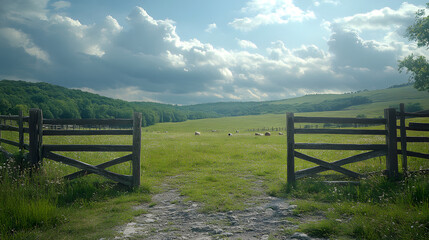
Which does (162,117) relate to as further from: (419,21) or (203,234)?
(203,234)

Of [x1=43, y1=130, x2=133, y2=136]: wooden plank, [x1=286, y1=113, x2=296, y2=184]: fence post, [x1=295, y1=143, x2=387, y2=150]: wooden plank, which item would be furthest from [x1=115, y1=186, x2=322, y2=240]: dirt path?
[x1=43, y1=130, x2=133, y2=136]: wooden plank

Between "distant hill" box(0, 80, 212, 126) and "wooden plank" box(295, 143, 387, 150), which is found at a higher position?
"distant hill" box(0, 80, 212, 126)

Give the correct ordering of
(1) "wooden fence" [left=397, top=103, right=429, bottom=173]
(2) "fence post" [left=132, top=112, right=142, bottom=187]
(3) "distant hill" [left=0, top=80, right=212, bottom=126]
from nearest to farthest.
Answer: (2) "fence post" [left=132, top=112, right=142, bottom=187] < (1) "wooden fence" [left=397, top=103, right=429, bottom=173] < (3) "distant hill" [left=0, top=80, right=212, bottom=126]

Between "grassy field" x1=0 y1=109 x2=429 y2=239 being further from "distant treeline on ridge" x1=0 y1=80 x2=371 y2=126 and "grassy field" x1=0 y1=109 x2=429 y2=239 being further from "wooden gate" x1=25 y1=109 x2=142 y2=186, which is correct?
"distant treeline on ridge" x1=0 y1=80 x2=371 y2=126

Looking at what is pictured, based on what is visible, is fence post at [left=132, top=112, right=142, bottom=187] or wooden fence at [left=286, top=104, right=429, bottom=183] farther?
wooden fence at [left=286, top=104, right=429, bottom=183]

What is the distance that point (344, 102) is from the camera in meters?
176

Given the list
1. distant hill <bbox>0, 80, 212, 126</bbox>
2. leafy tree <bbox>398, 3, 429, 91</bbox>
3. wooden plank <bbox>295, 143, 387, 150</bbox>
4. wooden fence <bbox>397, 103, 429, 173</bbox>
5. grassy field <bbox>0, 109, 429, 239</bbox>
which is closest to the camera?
grassy field <bbox>0, 109, 429, 239</bbox>

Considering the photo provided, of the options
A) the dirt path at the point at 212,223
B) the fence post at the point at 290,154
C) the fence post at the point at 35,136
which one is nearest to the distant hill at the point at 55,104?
the fence post at the point at 35,136

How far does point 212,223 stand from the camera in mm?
5746

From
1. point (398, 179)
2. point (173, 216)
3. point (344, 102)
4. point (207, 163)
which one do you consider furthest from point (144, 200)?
point (344, 102)

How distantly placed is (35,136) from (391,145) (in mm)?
13341

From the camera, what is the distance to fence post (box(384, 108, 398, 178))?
8.88 m

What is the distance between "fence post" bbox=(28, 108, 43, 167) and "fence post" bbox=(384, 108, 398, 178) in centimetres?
1304

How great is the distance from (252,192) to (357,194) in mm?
3270
